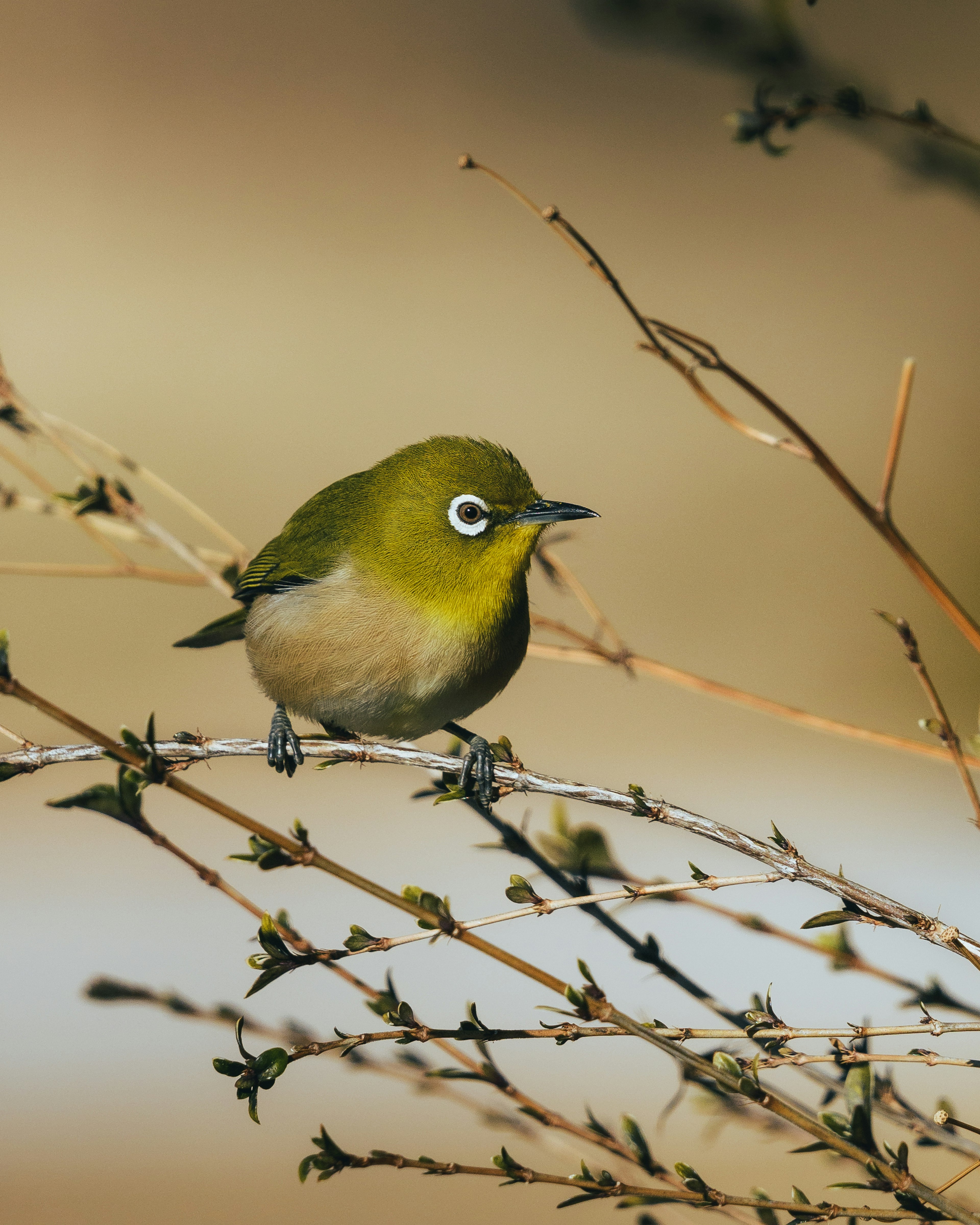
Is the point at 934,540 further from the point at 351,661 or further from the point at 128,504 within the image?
the point at 128,504

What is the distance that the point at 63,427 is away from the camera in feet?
6.23

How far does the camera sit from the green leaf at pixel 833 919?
107 centimetres

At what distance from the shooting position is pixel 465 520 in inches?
83.9

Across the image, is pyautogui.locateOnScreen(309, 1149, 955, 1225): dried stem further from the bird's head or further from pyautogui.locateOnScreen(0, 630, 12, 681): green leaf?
the bird's head

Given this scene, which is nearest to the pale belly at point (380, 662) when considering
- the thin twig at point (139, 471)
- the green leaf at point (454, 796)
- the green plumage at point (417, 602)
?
the green plumage at point (417, 602)

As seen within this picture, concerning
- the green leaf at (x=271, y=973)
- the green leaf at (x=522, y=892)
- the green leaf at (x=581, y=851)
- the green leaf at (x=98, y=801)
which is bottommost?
the green leaf at (x=271, y=973)

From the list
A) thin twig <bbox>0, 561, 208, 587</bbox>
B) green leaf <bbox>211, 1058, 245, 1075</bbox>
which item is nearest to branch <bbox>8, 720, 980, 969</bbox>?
green leaf <bbox>211, 1058, 245, 1075</bbox>

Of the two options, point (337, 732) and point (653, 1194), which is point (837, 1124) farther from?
point (337, 732)

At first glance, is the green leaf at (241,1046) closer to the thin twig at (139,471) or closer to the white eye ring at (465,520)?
the thin twig at (139,471)

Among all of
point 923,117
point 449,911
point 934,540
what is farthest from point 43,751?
point 934,540

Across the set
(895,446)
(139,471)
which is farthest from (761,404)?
(139,471)

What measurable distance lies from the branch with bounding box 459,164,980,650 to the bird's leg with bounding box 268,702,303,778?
840 mm

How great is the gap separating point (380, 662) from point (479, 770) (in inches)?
11.9

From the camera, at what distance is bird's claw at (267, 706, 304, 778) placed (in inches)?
77.4
